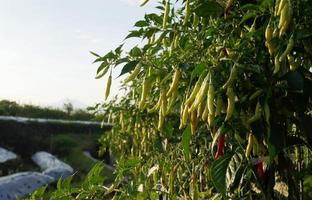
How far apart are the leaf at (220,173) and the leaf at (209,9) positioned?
462 millimetres

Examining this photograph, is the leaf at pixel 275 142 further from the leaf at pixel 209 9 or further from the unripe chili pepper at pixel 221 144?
the leaf at pixel 209 9

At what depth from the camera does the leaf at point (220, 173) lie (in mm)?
1804

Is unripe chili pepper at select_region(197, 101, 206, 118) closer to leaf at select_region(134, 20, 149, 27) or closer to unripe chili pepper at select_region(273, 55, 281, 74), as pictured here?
unripe chili pepper at select_region(273, 55, 281, 74)

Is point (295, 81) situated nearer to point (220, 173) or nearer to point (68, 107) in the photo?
point (220, 173)

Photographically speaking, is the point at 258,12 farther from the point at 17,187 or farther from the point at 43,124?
the point at 43,124

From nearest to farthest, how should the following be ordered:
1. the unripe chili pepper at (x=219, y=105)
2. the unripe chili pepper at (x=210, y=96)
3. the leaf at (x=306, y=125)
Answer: the unripe chili pepper at (x=210, y=96)
the unripe chili pepper at (x=219, y=105)
the leaf at (x=306, y=125)

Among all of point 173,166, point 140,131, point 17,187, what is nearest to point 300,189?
point 173,166

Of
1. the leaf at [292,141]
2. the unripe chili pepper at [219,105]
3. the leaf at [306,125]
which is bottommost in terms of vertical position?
the leaf at [292,141]

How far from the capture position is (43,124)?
1339 centimetres

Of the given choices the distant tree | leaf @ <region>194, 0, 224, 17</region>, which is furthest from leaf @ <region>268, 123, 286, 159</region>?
the distant tree

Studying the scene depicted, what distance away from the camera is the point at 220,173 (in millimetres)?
1825

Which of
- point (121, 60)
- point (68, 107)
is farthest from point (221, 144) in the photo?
point (68, 107)

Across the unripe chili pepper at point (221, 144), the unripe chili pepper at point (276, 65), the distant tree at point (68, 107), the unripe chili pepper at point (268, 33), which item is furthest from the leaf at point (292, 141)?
the distant tree at point (68, 107)

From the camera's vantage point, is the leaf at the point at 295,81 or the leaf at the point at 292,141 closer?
the leaf at the point at 295,81
